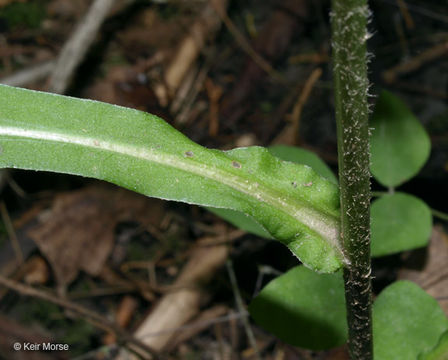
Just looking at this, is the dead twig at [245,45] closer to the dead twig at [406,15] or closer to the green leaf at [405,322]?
the dead twig at [406,15]

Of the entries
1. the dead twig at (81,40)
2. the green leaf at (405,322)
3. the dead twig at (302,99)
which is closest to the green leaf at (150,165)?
the green leaf at (405,322)

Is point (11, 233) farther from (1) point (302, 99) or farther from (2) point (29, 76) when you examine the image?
(1) point (302, 99)

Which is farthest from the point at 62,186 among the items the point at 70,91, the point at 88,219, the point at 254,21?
the point at 254,21

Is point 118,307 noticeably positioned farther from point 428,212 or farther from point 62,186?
point 428,212

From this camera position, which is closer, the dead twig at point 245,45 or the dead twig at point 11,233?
the dead twig at point 11,233

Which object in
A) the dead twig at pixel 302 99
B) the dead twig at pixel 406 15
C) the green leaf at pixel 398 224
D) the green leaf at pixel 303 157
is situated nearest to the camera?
the green leaf at pixel 398 224
